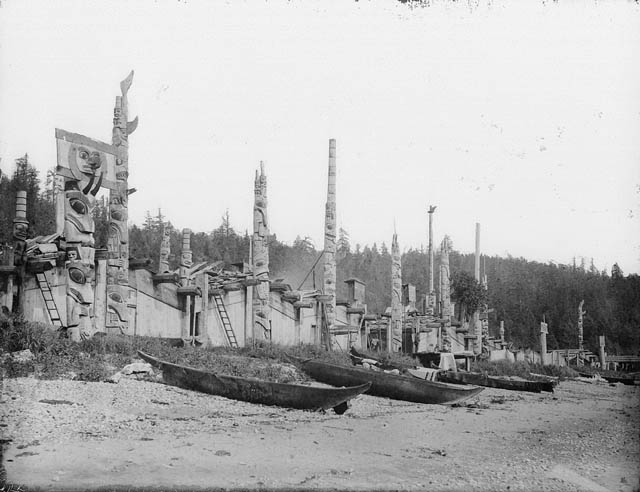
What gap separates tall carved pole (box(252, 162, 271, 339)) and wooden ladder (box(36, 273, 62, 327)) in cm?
592

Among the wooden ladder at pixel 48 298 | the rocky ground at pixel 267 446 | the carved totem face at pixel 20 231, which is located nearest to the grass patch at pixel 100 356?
the rocky ground at pixel 267 446

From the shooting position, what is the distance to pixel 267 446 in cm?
784

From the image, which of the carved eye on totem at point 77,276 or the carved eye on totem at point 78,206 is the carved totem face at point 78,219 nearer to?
the carved eye on totem at point 78,206

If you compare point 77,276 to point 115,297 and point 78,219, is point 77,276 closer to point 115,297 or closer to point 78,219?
point 78,219

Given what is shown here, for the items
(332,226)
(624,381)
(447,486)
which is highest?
(332,226)

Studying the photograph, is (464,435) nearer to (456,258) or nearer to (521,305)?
(521,305)

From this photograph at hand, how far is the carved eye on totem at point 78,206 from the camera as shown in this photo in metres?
14.8

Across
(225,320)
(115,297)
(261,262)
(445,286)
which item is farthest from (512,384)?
(115,297)

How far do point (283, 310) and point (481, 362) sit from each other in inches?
410

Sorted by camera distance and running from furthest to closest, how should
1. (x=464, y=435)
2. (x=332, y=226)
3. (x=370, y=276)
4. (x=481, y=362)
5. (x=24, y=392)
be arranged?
(x=370, y=276), (x=481, y=362), (x=332, y=226), (x=464, y=435), (x=24, y=392)

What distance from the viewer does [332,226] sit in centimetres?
2502

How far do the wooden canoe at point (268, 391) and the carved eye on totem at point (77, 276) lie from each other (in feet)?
12.1

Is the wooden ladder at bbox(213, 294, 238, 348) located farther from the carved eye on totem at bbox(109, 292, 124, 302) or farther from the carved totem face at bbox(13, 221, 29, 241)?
the carved totem face at bbox(13, 221, 29, 241)

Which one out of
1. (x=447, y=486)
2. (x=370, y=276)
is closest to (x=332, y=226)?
(x=447, y=486)
